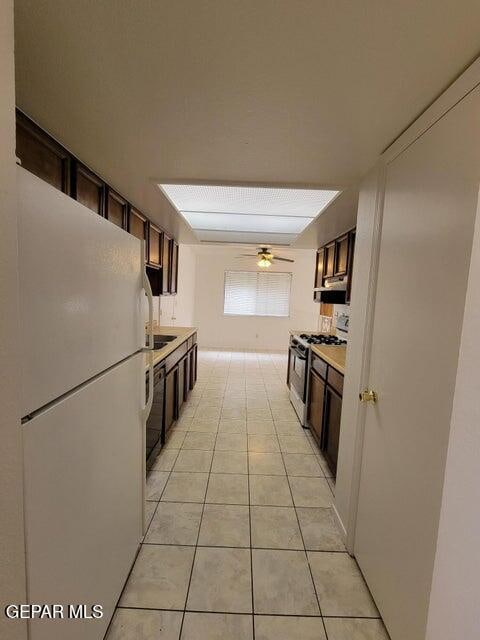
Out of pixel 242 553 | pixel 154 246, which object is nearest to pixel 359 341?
pixel 242 553

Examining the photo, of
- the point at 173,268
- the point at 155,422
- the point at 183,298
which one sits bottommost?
the point at 155,422

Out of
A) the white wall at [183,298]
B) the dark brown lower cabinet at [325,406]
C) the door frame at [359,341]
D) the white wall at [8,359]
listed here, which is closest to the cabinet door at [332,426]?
the dark brown lower cabinet at [325,406]

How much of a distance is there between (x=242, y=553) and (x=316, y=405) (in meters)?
1.54

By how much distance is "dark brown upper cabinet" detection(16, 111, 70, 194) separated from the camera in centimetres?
132

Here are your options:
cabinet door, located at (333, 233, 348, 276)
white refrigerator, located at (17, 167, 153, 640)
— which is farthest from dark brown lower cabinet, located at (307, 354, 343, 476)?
white refrigerator, located at (17, 167, 153, 640)

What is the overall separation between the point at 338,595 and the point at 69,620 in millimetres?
1237

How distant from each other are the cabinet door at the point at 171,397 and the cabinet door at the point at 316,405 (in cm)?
142

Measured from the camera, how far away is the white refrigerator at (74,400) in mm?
758

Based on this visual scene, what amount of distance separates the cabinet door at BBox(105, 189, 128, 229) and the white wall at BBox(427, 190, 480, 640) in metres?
2.15

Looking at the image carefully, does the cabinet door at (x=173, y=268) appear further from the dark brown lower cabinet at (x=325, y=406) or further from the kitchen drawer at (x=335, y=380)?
the kitchen drawer at (x=335, y=380)

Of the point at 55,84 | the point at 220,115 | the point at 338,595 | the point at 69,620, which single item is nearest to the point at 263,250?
the point at 220,115

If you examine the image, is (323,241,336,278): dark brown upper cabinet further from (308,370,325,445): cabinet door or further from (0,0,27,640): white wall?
(0,0,27,640): white wall

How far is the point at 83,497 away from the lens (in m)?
1.03

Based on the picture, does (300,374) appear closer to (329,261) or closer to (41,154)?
(329,261)
